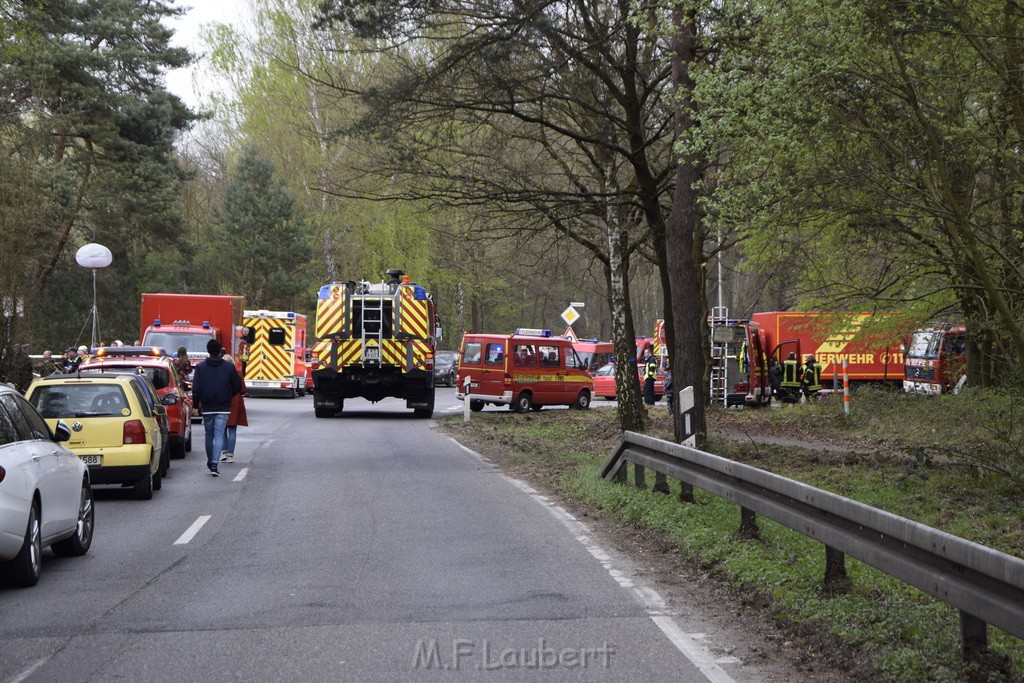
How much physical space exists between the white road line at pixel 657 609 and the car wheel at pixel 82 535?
169 inches

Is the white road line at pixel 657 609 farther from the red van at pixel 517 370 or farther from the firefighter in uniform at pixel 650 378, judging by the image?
the firefighter in uniform at pixel 650 378

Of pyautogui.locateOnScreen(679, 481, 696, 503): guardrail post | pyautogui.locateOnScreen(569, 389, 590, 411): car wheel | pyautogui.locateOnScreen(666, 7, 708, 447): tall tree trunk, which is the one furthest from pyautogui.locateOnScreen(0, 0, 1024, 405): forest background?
pyautogui.locateOnScreen(569, 389, 590, 411): car wheel

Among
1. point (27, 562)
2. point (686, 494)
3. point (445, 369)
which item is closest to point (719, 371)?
point (686, 494)

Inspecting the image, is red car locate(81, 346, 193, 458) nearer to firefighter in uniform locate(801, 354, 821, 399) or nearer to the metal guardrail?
the metal guardrail

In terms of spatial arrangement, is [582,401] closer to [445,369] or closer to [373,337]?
[373,337]

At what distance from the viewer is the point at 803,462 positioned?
1830 centimetres

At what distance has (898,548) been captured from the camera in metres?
6.63

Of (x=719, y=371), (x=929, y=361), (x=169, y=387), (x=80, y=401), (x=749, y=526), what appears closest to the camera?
(x=749, y=526)

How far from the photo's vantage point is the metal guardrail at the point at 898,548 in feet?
17.8

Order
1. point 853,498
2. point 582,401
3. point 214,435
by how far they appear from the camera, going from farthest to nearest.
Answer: point 582,401 < point 214,435 < point 853,498

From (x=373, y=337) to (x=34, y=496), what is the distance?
68.7ft

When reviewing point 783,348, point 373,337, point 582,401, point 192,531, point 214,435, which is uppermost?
point 373,337

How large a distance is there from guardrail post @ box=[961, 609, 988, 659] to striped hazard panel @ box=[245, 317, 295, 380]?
39.3 meters

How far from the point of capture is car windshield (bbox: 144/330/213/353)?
3294 cm
